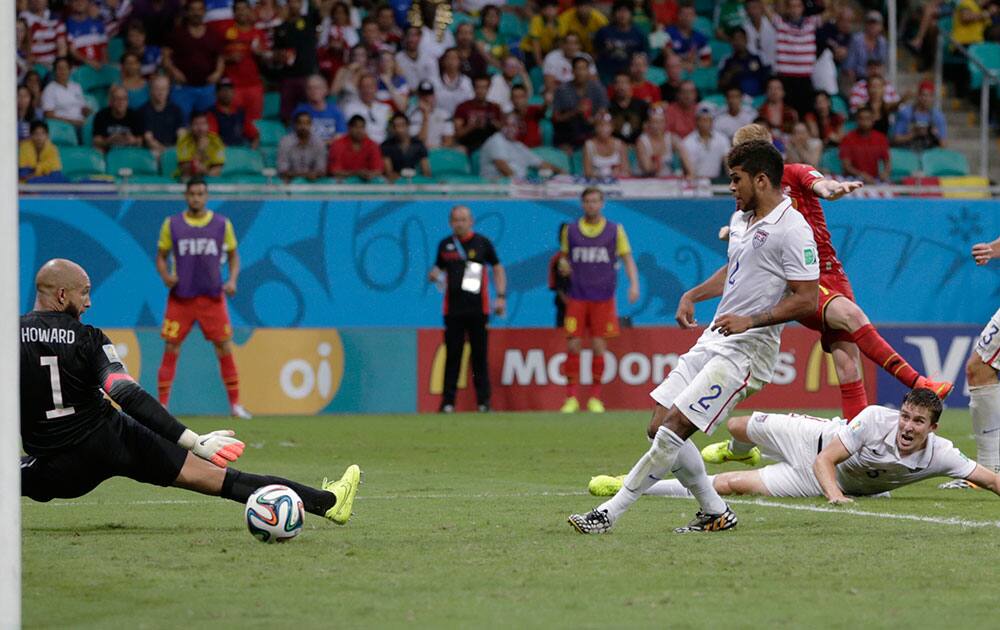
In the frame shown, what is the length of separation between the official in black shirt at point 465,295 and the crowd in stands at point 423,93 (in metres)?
1.49

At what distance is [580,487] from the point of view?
10.8 meters

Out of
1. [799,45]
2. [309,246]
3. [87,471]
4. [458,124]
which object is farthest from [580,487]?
[799,45]

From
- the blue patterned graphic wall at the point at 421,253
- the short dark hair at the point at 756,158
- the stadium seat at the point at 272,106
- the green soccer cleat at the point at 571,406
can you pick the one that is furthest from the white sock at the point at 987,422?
the stadium seat at the point at 272,106

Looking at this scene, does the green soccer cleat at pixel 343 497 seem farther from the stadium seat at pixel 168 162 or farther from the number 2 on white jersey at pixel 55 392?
the stadium seat at pixel 168 162

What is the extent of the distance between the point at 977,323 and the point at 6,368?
17.6 meters

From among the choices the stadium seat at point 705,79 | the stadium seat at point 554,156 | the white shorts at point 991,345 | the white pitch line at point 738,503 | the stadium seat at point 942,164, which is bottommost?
the white pitch line at point 738,503

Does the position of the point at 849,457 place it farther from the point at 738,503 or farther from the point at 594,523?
the point at 594,523

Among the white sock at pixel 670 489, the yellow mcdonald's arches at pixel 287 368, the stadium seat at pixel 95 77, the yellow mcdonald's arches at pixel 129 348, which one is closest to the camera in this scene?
the white sock at pixel 670 489

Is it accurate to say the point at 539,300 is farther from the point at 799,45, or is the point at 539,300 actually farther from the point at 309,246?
the point at 799,45

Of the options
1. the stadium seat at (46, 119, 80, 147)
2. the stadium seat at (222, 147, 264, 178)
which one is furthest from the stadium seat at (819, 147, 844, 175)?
the stadium seat at (46, 119, 80, 147)

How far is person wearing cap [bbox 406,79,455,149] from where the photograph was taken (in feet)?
68.8

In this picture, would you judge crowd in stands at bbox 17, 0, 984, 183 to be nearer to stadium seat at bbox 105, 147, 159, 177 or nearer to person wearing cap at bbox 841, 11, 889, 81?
stadium seat at bbox 105, 147, 159, 177

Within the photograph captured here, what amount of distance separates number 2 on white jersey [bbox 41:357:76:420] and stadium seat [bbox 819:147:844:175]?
1544cm

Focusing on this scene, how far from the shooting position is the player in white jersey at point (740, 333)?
7.88m
